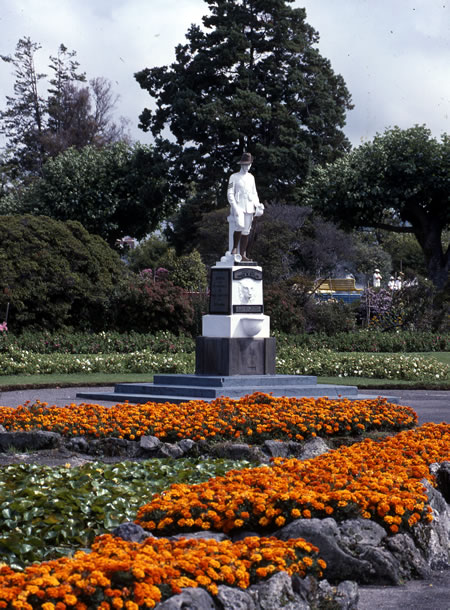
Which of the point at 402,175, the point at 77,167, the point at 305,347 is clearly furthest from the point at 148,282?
the point at 77,167

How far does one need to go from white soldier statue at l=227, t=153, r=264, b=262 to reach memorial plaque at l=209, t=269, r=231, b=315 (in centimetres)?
60

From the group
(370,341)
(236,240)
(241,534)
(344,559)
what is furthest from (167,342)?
(344,559)

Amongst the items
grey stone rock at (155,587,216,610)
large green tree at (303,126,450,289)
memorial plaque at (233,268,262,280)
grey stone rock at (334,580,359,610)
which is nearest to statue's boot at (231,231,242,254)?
memorial plaque at (233,268,262,280)

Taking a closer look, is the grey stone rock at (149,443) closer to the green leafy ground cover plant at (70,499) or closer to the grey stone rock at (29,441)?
the grey stone rock at (29,441)

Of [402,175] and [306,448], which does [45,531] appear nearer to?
[306,448]

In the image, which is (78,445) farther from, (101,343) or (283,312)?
(283,312)

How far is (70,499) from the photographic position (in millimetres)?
5953

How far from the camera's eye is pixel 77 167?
1766 inches

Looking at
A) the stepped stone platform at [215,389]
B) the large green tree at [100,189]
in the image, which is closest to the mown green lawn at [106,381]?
the stepped stone platform at [215,389]

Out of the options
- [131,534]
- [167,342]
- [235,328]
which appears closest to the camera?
[131,534]

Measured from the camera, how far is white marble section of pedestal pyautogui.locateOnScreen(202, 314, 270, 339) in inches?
590

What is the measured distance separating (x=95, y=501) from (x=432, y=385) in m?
11.7

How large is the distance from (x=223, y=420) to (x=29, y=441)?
2.00 meters

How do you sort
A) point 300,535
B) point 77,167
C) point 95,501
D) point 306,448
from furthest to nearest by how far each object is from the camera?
point 77,167 → point 306,448 → point 95,501 → point 300,535
